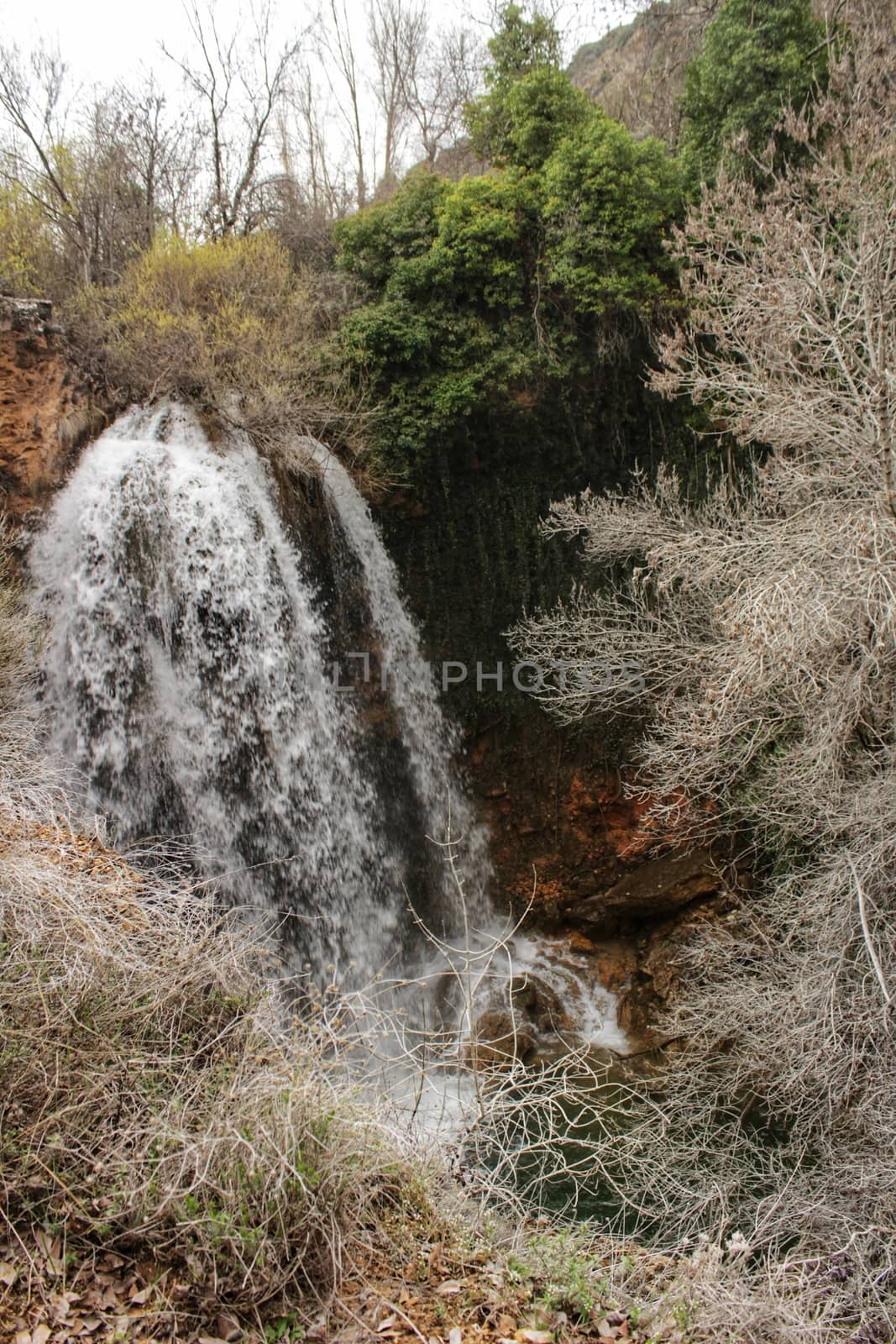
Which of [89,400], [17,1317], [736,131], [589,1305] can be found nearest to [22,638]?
[89,400]

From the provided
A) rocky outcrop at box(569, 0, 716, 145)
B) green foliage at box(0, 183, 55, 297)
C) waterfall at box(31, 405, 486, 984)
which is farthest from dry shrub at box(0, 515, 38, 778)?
rocky outcrop at box(569, 0, 716, 145)

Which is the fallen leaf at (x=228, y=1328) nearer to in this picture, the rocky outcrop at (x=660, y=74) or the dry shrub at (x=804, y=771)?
the dry shrub at (x=804, y=771)

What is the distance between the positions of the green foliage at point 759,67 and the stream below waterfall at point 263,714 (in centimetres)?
566

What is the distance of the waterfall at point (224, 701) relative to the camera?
22.7ft

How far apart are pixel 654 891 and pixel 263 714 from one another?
4.22 metres

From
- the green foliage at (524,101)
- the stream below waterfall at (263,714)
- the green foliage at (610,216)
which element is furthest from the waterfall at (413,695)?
the green foliage at (524,101)

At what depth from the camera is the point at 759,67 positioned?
352 inches

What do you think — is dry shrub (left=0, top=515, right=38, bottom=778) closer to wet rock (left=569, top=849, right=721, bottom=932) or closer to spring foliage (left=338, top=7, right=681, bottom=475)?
spring foliage (left=338, top=7, right=681, bottom=475)

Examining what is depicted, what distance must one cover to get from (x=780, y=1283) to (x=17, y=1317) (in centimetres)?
331

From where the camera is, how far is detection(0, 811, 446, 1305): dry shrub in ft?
10.3

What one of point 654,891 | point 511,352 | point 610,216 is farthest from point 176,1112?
point 610,216

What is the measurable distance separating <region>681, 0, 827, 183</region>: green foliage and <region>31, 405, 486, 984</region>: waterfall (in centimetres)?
623

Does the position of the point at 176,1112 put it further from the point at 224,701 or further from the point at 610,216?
the point at 610,216

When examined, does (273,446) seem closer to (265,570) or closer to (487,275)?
(265,570)
